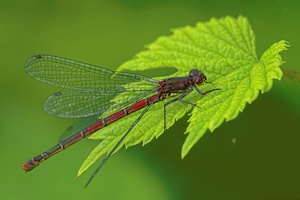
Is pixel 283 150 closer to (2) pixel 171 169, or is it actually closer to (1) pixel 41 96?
(2) pixel 171 169

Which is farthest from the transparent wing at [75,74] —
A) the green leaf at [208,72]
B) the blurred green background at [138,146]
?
the blurred green background at [138,146]

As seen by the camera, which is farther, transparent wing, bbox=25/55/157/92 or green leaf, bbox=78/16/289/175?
transparent wing, bbox=25/55/157/92

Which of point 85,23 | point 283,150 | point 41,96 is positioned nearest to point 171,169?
point 283,150

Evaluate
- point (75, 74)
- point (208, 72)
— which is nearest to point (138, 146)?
point (75, 74)

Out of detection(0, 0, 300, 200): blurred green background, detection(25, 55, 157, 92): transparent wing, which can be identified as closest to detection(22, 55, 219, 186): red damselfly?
detection(25, 55, 157, 92): transparent wing

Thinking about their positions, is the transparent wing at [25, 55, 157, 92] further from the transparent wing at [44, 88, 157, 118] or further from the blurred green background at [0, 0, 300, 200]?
the blurred green background at [0, 0, 300, 200]

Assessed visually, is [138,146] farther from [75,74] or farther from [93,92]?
[75,74]

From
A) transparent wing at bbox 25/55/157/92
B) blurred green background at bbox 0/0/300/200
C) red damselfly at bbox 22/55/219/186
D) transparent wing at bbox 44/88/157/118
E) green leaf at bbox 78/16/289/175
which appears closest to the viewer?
green leaf at bbox 78/16/289/175
